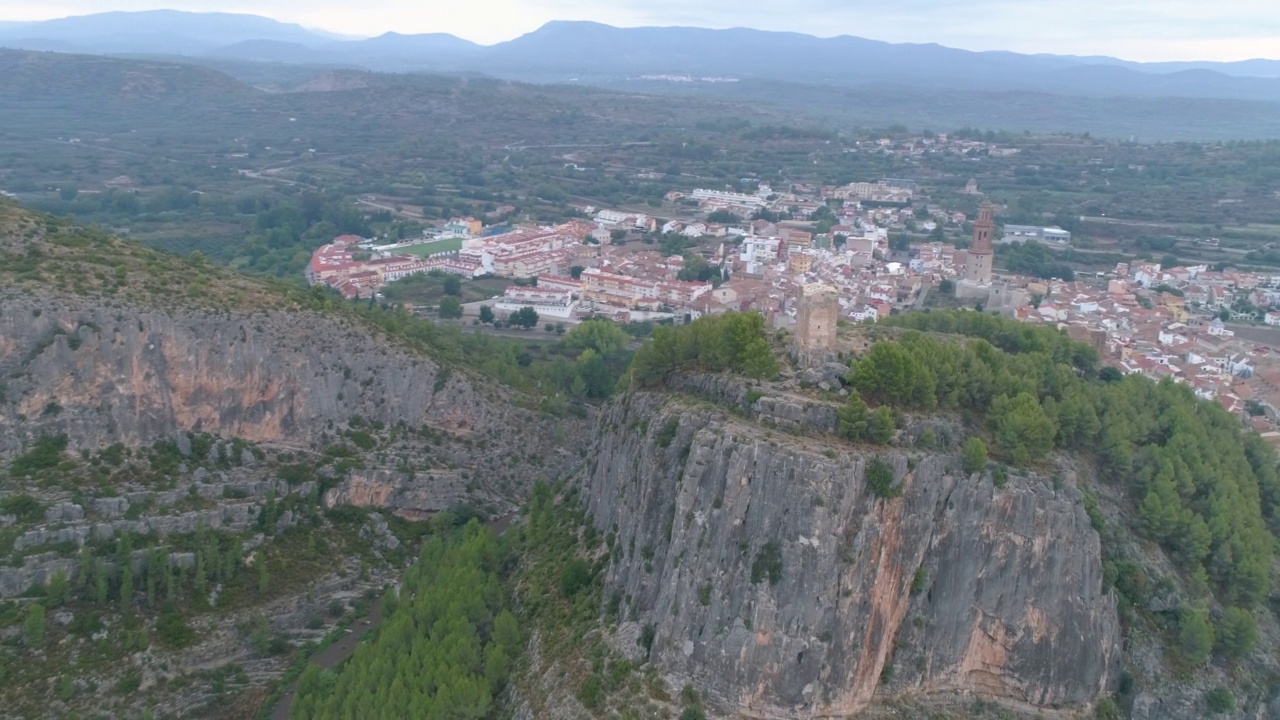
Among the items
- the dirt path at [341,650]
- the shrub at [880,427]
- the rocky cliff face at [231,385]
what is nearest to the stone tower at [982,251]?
the rocky cliff face at [231,385]

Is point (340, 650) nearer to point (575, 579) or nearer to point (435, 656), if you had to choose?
point (435, 656)

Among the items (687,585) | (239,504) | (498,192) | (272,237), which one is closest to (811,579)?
(687,585)

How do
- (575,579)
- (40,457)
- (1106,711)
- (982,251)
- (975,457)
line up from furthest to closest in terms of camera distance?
(982,251) < (40,457) < (575,579) < (975,457) < (1106,711)

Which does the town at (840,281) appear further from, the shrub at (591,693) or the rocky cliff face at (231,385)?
the shrub at (591,693)

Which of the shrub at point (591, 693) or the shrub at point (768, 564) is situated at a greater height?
the shrub at point (768, 564)

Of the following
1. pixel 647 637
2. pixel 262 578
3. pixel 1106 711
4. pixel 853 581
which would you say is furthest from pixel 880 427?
pixel 262 578

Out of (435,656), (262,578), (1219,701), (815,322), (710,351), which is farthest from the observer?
(262,578)

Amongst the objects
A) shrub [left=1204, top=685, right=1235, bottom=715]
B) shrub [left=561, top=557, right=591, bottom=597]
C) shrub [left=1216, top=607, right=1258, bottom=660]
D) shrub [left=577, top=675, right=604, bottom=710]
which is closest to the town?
shrub [left=1216, top=607, right=1258, bottom=660]
